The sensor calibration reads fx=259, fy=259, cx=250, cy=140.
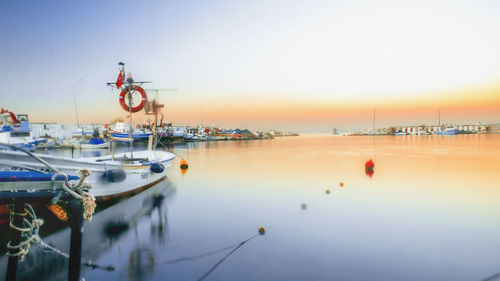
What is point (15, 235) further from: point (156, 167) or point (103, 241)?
point (156, 167)

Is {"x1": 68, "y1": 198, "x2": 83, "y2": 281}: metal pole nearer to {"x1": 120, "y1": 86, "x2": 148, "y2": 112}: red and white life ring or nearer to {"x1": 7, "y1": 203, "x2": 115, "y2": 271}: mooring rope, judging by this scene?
{"x1": 7, "y1": 203, "x2": 115, "y2": 271}: mooring rope

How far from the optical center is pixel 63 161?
8.07 meters

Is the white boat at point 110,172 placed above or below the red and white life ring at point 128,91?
below

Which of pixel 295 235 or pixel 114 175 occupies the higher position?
pixel 114 175

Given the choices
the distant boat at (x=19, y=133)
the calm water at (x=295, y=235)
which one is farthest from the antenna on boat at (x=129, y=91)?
the distant boat at (x=19, y=133)

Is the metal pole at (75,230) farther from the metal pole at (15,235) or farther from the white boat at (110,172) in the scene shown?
the white boat at (110,172)

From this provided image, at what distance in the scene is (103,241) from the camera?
7.64 metres

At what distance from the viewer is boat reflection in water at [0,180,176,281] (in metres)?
5.79

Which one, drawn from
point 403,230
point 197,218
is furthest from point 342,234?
point 197,218

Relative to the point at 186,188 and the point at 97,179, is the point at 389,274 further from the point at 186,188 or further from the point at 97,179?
the point at 186,188

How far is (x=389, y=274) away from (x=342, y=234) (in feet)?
8.56

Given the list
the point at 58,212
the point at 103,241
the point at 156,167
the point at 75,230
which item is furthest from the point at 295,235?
the point at 156,167

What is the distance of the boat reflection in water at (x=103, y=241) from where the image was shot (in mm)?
5788

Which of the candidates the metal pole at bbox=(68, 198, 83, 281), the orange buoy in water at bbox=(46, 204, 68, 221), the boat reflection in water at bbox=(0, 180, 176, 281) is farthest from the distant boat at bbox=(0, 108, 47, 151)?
the metal pole at bbox=(68, 198, 83, 281)
